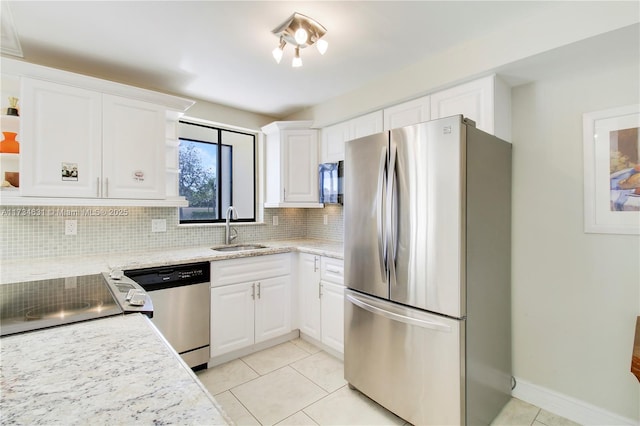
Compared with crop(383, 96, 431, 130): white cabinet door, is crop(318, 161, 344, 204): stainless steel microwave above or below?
below

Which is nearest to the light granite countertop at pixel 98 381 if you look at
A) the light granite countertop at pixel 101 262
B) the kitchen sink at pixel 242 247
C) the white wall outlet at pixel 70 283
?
the white wall outlet at pixel 70 283

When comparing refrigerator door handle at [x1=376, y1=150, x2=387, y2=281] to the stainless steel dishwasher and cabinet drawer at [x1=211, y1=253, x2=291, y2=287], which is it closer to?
cabinet drawer at [x1=211, y1=253, x2=291, y2=287]

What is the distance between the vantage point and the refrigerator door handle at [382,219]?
1887mm

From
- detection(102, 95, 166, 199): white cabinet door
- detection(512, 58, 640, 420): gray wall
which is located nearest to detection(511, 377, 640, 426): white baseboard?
detection(512, 58, 640, 420): gray wall

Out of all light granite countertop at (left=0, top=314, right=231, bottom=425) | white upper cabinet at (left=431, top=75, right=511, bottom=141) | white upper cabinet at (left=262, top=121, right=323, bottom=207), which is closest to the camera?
light granite countertop at (left=0, top=314, right=231, bottom=425)

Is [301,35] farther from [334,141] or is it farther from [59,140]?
[59,140]

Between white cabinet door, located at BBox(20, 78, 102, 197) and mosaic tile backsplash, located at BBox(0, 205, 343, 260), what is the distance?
1.26 ft

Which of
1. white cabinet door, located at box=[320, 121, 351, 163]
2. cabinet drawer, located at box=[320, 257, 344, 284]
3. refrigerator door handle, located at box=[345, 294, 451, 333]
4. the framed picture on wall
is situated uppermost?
white cabinet door, located at box=[320, 121, 351, 163]

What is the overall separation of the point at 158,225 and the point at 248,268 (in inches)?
37.2

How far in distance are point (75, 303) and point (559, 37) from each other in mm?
2675

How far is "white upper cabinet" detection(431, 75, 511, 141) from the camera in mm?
1932

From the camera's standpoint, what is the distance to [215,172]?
3.35 meters

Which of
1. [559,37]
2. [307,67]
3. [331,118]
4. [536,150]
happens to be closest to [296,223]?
[331,118]

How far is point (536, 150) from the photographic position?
2049mm
